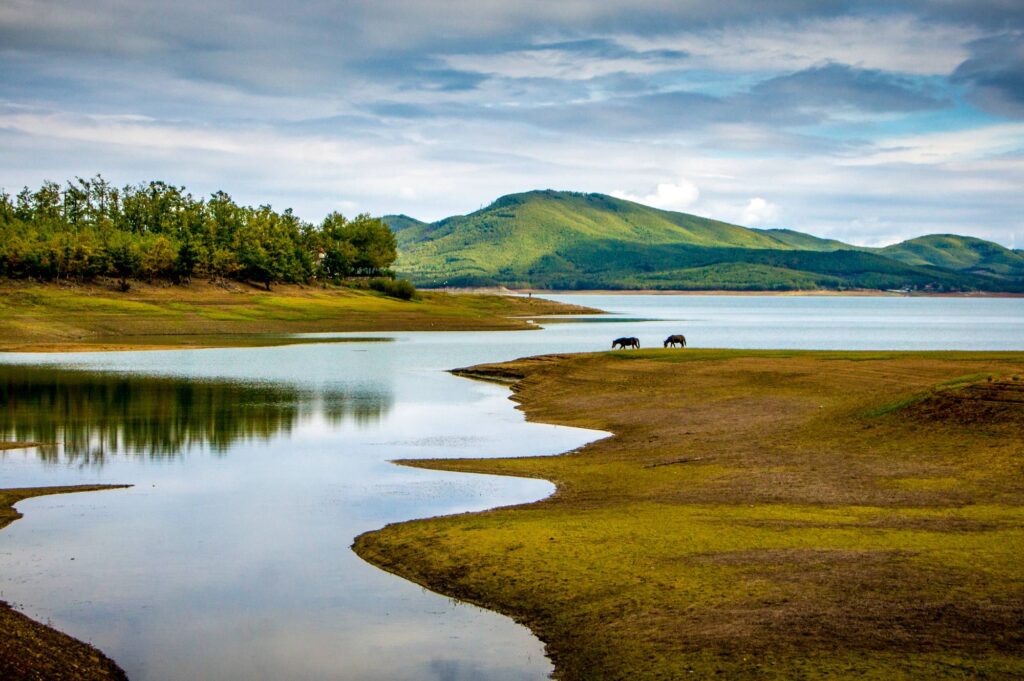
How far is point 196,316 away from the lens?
145 m

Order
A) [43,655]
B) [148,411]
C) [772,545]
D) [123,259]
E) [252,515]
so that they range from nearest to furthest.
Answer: [43,655]
[772,545]
[252,515]
[148,411]
[123,259]

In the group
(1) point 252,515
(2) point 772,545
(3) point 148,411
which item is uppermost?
(2) point 772,545

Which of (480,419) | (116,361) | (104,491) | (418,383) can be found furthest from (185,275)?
(104,491)

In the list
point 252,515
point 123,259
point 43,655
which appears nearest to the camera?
point 43,655

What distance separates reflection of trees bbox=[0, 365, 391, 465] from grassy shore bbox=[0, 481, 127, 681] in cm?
2296

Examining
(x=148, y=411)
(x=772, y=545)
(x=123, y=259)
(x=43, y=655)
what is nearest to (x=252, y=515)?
(x=43, y=655)

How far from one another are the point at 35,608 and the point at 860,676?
1679cm

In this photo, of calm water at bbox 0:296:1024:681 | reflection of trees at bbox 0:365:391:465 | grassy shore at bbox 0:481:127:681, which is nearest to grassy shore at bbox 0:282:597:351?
reflection of trees at bbox 0:365:391:465

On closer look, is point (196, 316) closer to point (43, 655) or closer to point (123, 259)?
point (123, 259)

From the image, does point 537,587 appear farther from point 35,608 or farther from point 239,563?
point 35,608

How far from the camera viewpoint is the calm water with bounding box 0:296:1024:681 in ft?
65.9

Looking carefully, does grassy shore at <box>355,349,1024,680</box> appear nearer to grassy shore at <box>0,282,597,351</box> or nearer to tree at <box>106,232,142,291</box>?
grassy shore at <box>0,282,597,351</box>

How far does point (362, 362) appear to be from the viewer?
94812mm

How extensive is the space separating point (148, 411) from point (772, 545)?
42.1m
